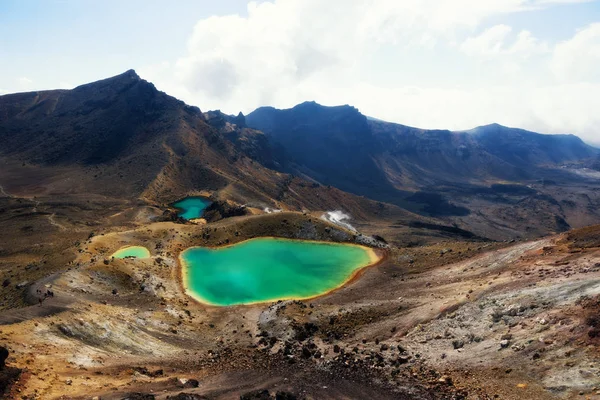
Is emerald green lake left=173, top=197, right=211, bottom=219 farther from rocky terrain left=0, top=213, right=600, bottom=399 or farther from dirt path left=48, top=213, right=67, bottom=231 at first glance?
rocky terrain left=0, top=213, right=600, bottom=399

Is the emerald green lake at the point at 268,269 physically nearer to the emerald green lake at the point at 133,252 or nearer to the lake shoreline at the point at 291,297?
the lake shoreline at the point at 291,297

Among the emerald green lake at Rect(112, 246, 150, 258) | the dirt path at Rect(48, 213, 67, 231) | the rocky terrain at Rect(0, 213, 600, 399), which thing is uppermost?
Result: the dirt path at Rect(48, 213, 67, 231)

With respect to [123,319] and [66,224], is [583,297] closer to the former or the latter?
[123,319]

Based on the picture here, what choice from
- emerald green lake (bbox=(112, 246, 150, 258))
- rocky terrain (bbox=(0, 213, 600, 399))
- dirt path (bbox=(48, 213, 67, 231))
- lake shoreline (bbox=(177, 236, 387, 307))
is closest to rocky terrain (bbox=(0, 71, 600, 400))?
rocky terrain (bbox=(0, 213, 600, 399))

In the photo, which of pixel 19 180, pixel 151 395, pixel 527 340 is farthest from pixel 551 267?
pixel 19 180

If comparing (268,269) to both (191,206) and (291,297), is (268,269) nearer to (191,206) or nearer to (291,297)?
(291,297)
